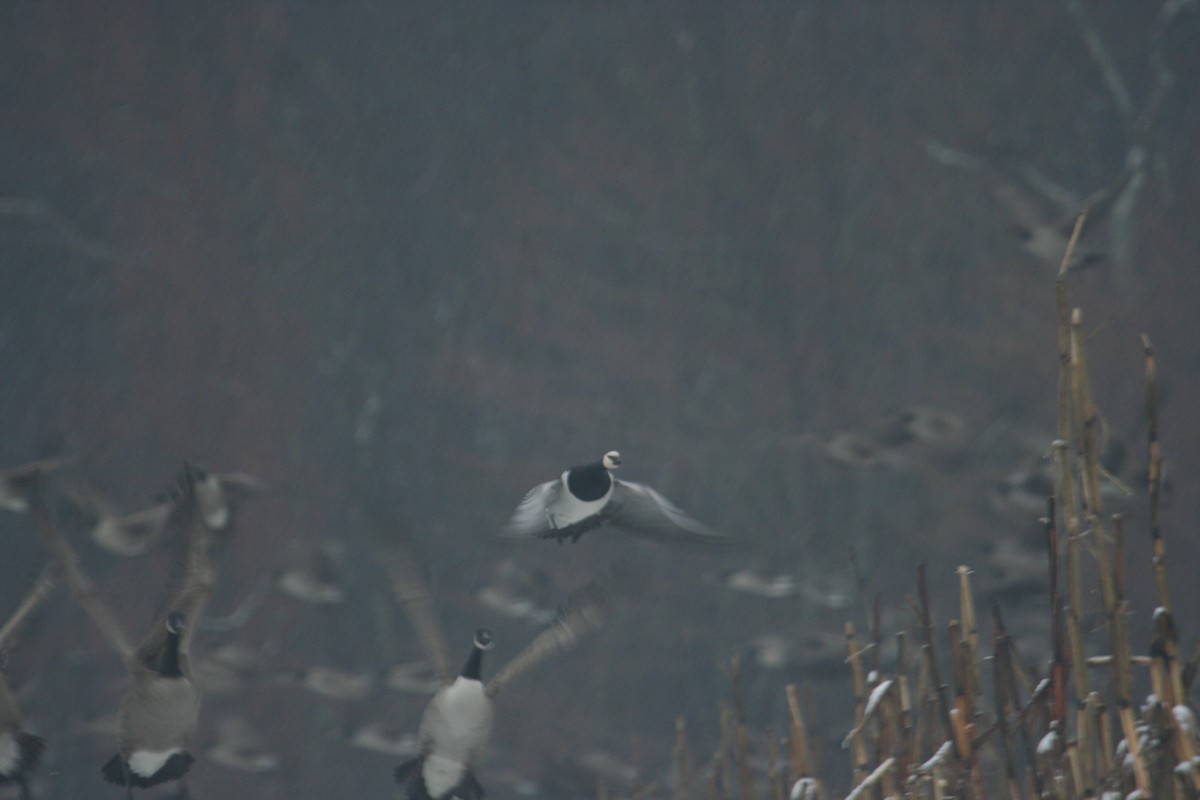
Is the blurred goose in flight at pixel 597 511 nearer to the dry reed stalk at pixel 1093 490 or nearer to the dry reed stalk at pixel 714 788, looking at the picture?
the dry reed stalk at pixel 714 788

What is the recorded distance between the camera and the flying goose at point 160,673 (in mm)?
2180

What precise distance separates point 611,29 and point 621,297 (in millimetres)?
1536

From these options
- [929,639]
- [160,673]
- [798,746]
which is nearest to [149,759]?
[160,673]

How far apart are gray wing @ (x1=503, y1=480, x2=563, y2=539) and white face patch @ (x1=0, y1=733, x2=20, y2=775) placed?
0.99 m

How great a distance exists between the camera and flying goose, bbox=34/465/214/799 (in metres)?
2.18

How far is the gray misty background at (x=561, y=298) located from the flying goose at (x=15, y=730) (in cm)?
392

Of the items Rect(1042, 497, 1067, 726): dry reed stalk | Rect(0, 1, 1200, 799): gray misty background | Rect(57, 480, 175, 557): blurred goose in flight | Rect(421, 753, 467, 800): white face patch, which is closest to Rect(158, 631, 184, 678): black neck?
Rect(421, 753, 467, 800): white face patch

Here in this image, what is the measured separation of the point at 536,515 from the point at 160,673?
712 mm

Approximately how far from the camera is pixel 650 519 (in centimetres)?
231

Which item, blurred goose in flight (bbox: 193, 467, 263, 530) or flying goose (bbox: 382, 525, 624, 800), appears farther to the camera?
blurred goose in flight (bbox: 193, 467, 263, 530)

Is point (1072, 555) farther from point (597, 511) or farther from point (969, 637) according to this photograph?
point (597, 511)

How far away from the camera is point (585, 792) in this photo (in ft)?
17.9

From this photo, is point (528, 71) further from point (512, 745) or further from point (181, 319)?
point (512, 745)

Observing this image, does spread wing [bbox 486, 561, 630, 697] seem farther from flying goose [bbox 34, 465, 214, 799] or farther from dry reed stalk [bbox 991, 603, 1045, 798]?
dry reed stalk [bbox 991, 603, 1045, 798]
